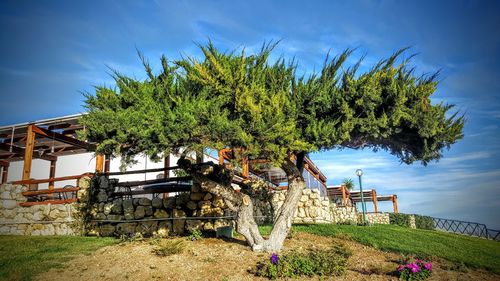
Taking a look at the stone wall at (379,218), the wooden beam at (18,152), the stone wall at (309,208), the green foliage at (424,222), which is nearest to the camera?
the stone wall at (309,208)

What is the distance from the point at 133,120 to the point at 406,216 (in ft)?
90.3

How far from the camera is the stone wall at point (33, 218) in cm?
1391

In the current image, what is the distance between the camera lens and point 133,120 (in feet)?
32.0

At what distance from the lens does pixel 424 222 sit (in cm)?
3062

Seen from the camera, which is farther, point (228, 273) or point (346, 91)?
point (346, 91)

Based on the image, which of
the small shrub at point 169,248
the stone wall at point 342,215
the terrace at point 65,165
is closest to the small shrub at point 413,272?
the terrace at point 65,165

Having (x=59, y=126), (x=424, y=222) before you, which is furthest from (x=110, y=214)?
(x=424, y=222)

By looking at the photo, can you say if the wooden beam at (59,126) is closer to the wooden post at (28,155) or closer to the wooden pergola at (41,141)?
the wooden pergola at (41,141)

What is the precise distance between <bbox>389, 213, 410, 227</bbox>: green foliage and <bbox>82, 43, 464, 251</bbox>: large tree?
63.5 feet

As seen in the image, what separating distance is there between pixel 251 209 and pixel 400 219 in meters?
23.2

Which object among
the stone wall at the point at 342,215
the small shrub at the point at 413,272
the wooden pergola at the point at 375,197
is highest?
the wooden pergola at the point at 375,197

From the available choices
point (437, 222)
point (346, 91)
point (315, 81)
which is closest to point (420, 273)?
point (346, 91)

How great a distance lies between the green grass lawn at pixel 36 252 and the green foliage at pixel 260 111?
331cm

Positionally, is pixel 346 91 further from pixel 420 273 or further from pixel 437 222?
pixel 437 222
